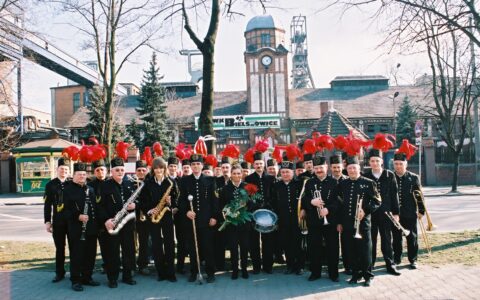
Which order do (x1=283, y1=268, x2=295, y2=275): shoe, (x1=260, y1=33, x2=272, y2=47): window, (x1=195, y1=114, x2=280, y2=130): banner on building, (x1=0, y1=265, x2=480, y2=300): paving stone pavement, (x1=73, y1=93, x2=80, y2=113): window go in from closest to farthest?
(x1=0, y1=265, x2=480, y2=300): paving stone pavement
(x1=283, y1=268, x2=295, y2=275): shoe
(x1=195, y1=114, x2=280, y2=130): banner on building
(x1=260, y1=33, x2=272, y2=47): window
(x1=73, y1=93, x2=80, y2=113): window

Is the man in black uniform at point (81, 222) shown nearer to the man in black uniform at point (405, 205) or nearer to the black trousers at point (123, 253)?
the black trousers at point (123, 253)

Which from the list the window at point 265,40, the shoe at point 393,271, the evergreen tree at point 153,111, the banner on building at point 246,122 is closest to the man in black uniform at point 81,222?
the shoe at point 393,271

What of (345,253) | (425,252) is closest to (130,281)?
(345,253)

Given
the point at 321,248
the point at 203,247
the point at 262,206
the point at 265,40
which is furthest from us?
the point at 265,40

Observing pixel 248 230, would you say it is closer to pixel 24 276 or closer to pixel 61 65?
pixel 24 276

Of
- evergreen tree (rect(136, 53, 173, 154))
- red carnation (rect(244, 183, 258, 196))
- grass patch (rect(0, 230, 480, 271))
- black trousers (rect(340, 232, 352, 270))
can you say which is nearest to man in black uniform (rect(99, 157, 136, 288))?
grass patch (rect(0, 230, 480, 271))

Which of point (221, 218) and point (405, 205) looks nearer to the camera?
point (221, 218)

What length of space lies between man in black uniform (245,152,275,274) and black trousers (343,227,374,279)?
1550 millimetres

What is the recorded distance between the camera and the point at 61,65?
44.6 metres

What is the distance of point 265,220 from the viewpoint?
8000mm

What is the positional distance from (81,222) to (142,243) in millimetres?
1307

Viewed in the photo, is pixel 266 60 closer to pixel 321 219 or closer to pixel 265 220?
pixel 265 220

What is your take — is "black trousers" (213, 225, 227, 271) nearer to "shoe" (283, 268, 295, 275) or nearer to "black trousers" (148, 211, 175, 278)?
"black trousers" (148, 211, 175, 278)

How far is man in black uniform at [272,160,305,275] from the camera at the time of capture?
26.6ft
